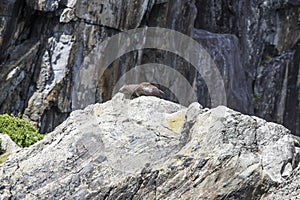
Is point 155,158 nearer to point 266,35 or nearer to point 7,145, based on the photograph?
point 7,145

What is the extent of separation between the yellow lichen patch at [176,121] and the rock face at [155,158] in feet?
0.06

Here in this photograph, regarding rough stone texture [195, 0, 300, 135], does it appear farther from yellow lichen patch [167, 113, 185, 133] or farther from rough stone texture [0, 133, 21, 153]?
yellow lichen patch [167, 113, 185, 133]

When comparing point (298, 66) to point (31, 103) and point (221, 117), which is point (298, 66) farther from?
point (221, 117)

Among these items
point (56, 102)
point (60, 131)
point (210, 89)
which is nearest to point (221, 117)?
point (60, 131)

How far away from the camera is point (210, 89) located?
32.4 m

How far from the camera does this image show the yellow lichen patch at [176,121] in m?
10.9

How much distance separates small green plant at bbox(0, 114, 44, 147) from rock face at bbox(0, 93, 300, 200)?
354cm

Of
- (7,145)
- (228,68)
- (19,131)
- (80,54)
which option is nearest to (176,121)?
(7,145)

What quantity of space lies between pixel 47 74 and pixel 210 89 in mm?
11303

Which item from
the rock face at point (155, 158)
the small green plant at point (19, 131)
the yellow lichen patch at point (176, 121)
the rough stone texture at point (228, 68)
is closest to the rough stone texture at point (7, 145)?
the small green plant at point (19, 131)

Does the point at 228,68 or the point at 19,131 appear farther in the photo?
the point at 228,68

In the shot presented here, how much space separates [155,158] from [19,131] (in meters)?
6.04

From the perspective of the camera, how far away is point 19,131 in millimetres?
15055

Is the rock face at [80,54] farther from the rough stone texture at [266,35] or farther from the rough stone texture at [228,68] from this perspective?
the rough stone texture at [266,35]
